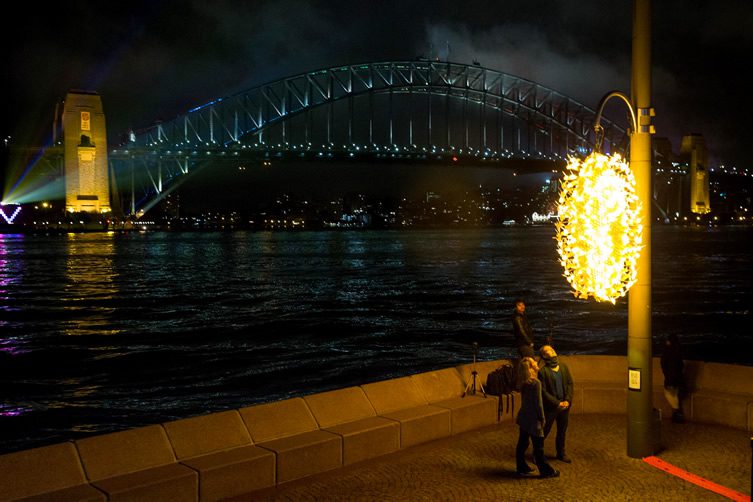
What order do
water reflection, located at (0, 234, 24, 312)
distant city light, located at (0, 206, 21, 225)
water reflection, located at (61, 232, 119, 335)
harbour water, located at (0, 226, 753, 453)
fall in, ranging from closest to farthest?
1. harbour water, located at (0, 226, 753, 453)
2. water reflection, located at (61, 232, 119, 335)
3. water reflection, located at (0, 234, 24, 312)
4. distant city light, located at (0, 206, 21, 225)

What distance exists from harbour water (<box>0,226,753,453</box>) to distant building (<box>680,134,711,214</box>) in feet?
294

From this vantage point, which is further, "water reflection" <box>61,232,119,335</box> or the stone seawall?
"water reflection" <box>61,232,119,335</box>

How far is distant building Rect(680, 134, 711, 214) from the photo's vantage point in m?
124

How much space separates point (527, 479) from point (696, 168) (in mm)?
128816

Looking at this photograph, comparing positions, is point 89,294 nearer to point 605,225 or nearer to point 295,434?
point 295,434

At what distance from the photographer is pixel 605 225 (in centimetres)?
583

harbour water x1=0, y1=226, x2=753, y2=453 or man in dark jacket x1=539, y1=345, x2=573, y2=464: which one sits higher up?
man in dark jacket x1=539, y1=345, x2=573, y2=464

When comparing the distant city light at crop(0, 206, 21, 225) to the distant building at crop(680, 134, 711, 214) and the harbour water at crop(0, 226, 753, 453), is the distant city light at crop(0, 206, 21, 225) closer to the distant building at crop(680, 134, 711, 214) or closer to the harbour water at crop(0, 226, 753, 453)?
the harbour water at crop(0, 226, 753, 453)

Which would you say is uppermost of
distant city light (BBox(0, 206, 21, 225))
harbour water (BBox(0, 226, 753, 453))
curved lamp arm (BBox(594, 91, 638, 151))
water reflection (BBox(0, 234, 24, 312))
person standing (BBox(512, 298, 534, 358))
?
distant city light (BBox(0, 206, 21, 225))

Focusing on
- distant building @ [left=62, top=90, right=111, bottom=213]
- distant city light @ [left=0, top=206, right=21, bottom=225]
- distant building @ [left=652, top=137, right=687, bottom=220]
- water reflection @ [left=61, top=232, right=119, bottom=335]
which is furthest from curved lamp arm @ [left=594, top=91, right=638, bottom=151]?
distant city light @ [left=0, top=206, right=21, bottom=225]

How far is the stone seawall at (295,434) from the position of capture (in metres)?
4.84

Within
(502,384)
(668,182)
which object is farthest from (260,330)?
(668,182)

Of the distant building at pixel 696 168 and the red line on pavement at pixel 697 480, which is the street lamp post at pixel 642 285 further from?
the distant building at pixel 696 168

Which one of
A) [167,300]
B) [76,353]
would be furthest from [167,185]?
[76,353]
